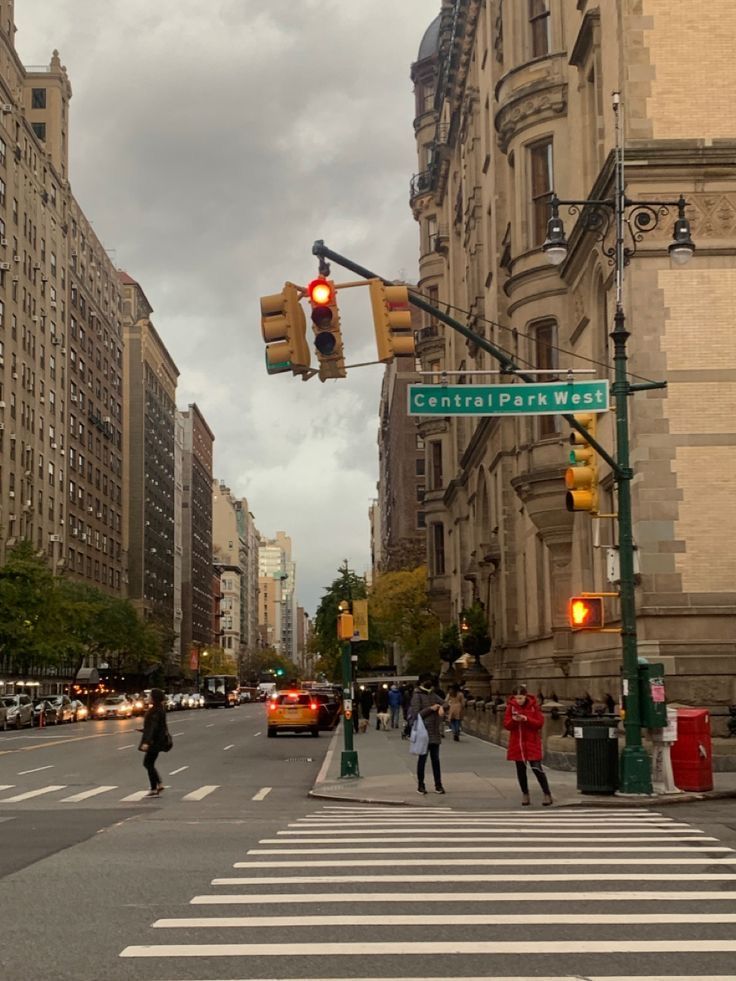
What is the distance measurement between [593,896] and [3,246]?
79.3m

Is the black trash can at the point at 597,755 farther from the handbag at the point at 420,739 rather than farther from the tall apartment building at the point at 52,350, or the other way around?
the tall apartment building at the point at 52,350

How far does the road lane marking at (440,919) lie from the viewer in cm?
879

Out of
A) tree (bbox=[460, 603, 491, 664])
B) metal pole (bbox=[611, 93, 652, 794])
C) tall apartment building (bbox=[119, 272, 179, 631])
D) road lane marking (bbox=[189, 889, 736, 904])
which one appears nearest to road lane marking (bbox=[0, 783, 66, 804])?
metal pole (bbox=[611, 93, 652, 794])

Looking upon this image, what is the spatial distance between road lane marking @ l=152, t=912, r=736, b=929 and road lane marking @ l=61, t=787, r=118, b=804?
38.9 ft

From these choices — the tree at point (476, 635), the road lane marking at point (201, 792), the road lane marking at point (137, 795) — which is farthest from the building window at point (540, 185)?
the road lane marking at point (137, 795)

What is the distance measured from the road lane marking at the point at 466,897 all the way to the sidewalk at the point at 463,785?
8323mm

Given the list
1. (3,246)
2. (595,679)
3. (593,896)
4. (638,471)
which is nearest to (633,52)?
(638,471)

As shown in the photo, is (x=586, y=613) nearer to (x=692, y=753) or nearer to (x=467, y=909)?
(x=692, y=753)

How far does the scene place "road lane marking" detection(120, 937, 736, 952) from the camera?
7805mm

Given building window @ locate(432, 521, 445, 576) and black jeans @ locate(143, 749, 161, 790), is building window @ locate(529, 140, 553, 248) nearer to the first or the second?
black jeans @ locate(143, 749, 161, 790)

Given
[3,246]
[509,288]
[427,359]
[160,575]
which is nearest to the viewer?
[509,288]

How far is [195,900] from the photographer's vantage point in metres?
9.84

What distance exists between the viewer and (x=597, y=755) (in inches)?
756

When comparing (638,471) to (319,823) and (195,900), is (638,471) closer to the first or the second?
(319,823)
